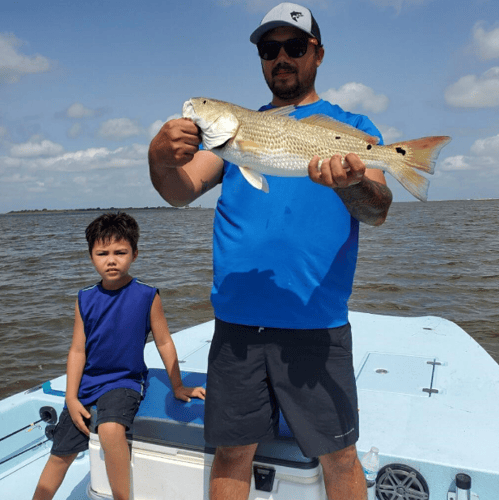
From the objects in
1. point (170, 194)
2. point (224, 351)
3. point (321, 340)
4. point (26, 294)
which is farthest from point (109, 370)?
point (26, 294)

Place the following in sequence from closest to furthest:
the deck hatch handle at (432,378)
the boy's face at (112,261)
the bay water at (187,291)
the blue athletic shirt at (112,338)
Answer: the blue athletic shirt at (112,338) < the boy's face at (112,261) < the deck hatch handle at (432,378) < the bay water at (187,291)

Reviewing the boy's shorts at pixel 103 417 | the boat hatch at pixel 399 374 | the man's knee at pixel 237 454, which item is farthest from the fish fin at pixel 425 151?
the boat hatch at pixel 399 374

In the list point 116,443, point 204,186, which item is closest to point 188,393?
point 116,443

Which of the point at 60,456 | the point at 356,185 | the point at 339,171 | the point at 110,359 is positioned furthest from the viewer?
the point at 110,359

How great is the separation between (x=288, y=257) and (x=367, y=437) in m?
1.67

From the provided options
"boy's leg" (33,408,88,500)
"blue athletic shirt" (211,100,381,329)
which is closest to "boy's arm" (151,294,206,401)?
"boy's leg" (33,408,88,500)

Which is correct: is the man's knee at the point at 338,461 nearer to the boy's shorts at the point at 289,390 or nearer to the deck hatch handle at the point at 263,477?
the boy's shorts at the point at 289,390

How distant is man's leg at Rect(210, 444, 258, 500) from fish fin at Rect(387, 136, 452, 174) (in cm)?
162

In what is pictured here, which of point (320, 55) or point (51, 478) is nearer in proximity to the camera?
point (320, 55)

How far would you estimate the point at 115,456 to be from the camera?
2645 mm

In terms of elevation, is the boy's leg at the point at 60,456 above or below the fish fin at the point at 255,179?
below

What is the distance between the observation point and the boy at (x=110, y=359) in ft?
8.84

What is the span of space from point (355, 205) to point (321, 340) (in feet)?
2.28

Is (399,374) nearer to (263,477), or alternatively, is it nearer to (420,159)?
(263,477)
